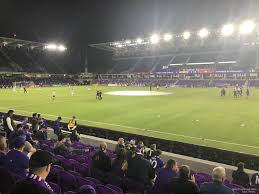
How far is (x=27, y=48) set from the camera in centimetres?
10969

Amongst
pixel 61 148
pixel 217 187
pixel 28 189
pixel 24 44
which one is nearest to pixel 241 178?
pixel 217 187

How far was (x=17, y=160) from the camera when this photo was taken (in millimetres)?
6133

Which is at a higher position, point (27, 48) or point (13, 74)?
point (27, 48)

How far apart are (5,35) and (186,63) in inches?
2297

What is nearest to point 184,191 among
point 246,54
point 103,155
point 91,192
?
point 91,192

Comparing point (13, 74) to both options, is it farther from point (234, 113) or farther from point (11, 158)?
point (11, 158)

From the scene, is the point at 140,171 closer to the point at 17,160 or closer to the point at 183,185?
the point at 183,185

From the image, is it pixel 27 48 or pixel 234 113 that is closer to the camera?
pixel 234 113

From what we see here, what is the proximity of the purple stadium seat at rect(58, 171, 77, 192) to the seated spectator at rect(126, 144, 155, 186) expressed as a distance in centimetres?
160

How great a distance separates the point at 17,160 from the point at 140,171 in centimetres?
316

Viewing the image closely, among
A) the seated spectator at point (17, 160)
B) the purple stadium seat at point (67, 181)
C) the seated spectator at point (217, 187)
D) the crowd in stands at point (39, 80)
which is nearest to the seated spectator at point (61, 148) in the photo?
the purple stadium seat at point (67, 181)

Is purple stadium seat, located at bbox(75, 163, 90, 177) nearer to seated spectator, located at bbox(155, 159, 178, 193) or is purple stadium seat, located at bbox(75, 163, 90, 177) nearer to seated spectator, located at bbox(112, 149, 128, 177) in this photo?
seated spectator, located at bbox(112, 149, 128, 177)

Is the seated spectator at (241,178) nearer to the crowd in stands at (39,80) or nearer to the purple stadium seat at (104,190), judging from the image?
the purple stadium seat at (104,190)

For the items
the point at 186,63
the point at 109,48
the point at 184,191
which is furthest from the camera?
the point at 109,48
